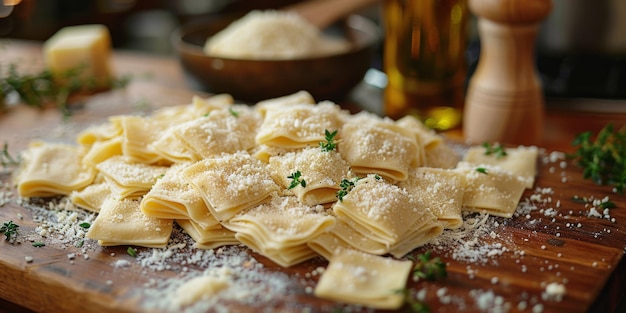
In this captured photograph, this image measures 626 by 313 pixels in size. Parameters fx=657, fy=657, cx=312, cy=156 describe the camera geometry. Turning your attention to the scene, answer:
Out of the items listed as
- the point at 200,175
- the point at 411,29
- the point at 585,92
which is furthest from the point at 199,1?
the point at 200,175

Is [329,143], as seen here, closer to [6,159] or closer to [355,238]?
[355,238]

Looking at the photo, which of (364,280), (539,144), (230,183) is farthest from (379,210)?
(539,144)

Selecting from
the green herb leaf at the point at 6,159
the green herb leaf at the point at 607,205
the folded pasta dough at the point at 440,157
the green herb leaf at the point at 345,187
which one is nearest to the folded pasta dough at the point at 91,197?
the green herb leaf at the point at 6,159

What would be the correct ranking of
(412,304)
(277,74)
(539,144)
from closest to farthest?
(412,304) < (539,144) < (277,74)

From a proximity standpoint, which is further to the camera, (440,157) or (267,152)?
(440,157)

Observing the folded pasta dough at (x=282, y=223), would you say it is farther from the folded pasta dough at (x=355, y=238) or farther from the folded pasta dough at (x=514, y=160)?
the folded pasta dough at (x=514, y=160)

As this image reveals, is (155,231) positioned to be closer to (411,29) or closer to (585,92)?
(411,29)

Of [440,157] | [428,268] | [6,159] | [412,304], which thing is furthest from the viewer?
[6,159]
